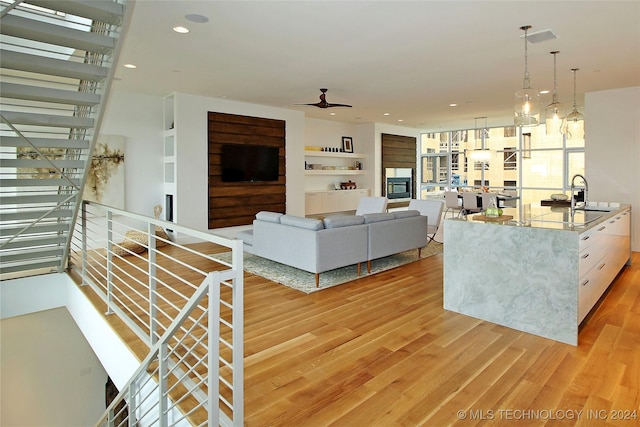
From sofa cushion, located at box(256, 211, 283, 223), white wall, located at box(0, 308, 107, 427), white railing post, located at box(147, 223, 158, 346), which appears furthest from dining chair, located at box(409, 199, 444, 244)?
white wall, located at box(0, 308, 107, 427)

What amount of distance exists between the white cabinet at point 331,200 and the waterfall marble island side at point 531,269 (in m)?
5.87

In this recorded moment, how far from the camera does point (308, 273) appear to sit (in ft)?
16.7

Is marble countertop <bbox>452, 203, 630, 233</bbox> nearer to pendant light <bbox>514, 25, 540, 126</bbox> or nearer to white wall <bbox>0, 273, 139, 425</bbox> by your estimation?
pendant light <bbox>514, 25, 540, 126</bbox>

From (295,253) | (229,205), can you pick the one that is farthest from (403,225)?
(229,205)

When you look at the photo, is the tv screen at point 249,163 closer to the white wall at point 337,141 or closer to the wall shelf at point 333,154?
the wall shelf at point 333,154

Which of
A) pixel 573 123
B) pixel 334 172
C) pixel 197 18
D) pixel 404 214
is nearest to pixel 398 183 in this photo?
pixel 334 172

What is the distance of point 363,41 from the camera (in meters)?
4.06

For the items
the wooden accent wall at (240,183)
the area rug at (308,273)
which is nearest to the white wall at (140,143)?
the wooden accent wall at (240,183)

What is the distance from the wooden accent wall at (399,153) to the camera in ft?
36.2

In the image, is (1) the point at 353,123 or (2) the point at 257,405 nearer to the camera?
(2) the point at 257,405

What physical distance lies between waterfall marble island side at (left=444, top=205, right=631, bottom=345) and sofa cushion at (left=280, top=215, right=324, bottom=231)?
1.44 metres

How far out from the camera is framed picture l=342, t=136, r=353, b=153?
35.0 ft

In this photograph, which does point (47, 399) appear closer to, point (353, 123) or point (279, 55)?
point (279, 55)

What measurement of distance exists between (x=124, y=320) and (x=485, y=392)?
9.15 ft
